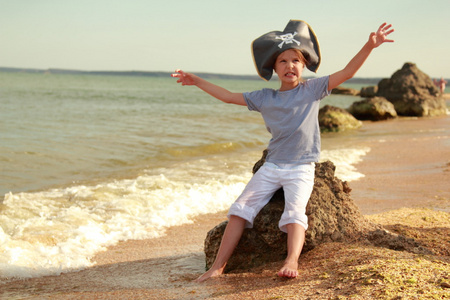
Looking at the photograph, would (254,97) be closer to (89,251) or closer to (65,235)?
(89,251)

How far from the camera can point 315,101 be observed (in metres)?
3.74

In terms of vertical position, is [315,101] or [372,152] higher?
[315,101]

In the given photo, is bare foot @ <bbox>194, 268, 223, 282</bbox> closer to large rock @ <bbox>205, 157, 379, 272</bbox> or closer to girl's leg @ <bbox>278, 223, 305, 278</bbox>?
large rock @ <bbox>205, 157, 379, 272</bbox>

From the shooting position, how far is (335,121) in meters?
17.7

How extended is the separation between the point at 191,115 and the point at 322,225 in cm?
1886

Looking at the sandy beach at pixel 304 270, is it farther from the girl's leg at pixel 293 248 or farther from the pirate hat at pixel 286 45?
the pirate hat at pixel 286 45

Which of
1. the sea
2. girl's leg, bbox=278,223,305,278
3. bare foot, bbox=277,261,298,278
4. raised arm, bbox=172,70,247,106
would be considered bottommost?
the sea

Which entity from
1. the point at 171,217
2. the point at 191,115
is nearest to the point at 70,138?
the point at 171,217

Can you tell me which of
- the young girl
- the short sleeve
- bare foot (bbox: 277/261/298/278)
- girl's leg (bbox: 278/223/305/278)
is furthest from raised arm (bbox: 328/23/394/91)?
bare foot (bbox: 277/261/298/278)

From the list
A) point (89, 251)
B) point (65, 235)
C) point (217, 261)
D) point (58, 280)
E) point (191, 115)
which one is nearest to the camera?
point (217, 261)

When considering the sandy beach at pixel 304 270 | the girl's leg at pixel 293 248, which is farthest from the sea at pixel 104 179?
the girl's leg at pixel 293 248

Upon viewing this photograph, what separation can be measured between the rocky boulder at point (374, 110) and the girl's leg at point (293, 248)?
19.6m

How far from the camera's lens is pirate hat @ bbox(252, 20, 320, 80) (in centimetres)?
367

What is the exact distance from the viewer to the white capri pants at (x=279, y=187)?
348cm
